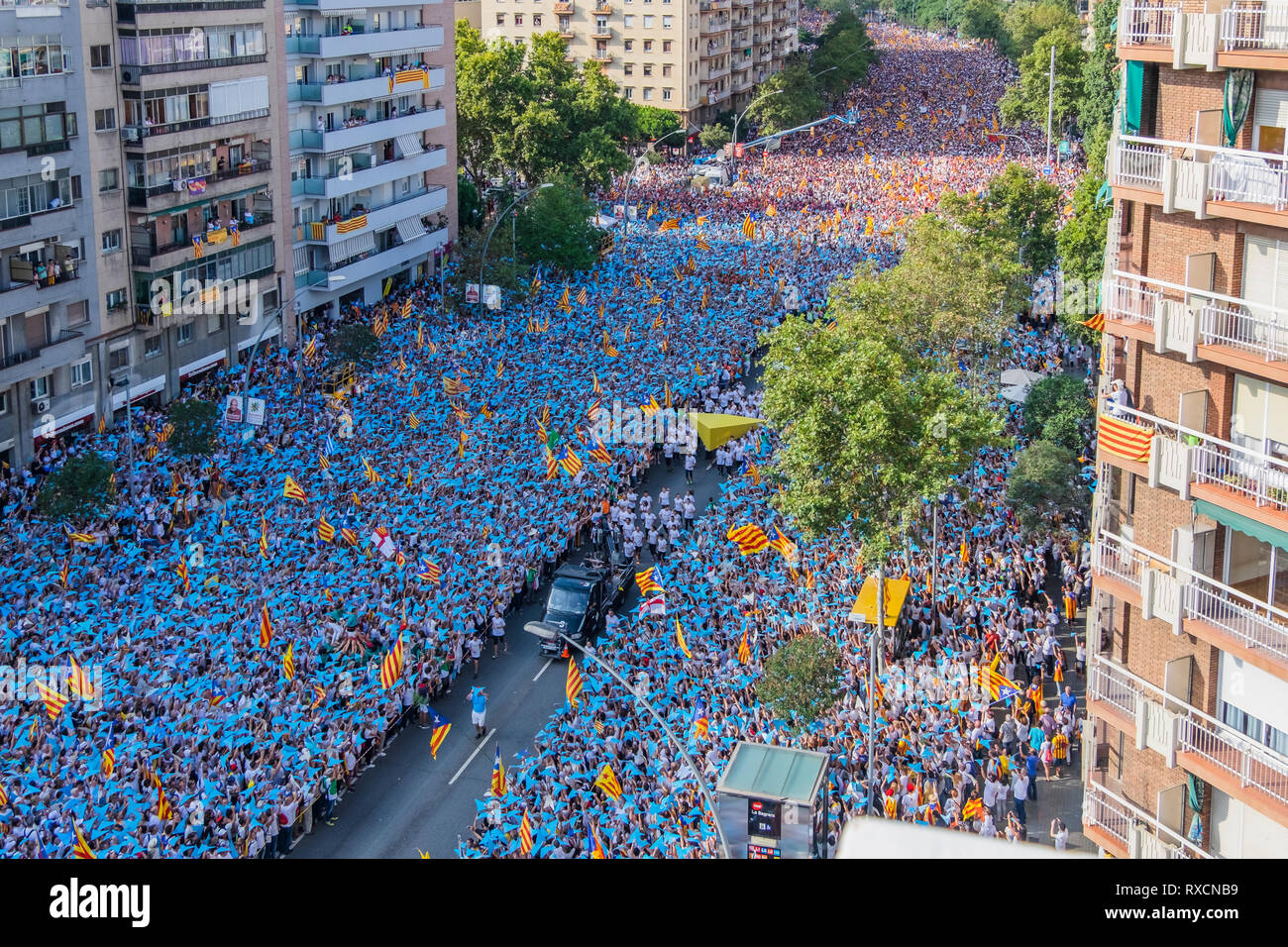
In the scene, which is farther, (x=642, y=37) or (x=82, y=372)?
(x=642, y=37)

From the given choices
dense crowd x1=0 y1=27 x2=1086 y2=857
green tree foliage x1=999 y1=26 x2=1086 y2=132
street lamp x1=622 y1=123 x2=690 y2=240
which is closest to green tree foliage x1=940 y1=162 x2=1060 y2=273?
dense crowd x1=0 y1=27 x2=1086 y2=857

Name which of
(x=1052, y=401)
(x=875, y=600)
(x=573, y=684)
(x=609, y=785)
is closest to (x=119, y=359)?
(x=573, y=684)

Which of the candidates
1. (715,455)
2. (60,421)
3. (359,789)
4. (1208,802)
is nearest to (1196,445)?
(1208,802)

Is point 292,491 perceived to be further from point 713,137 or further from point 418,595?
point 713,137

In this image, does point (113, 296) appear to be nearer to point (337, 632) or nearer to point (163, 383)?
point (163, 383)

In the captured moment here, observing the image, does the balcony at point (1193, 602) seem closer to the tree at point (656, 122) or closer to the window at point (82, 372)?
the window at point (82, 372)

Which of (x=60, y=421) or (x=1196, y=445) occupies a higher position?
(x=1196, y=445)
